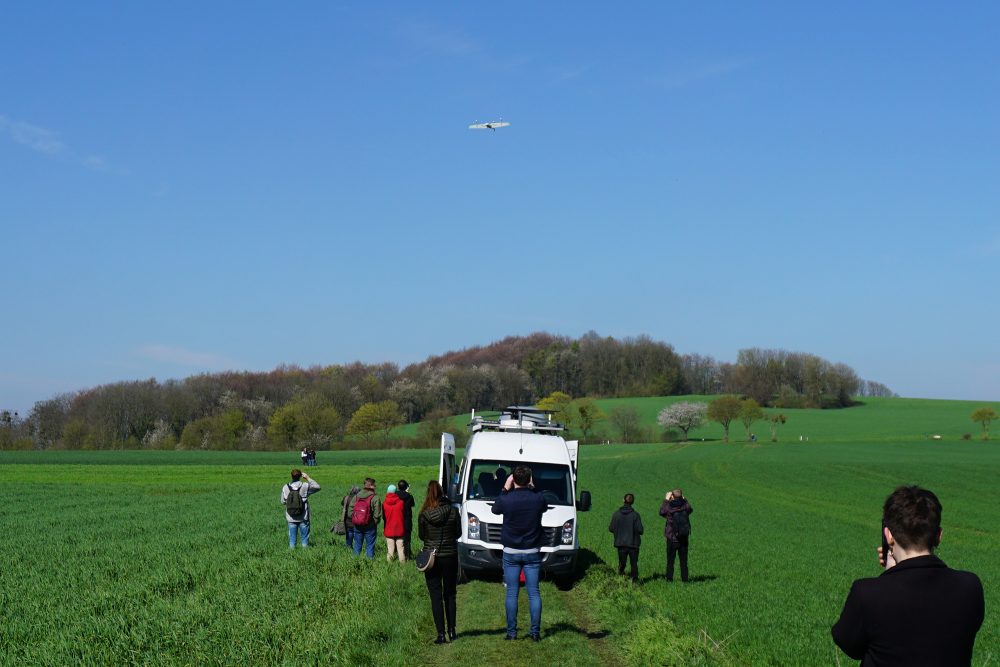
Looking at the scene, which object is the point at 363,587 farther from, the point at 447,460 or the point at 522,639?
the point at 447,460

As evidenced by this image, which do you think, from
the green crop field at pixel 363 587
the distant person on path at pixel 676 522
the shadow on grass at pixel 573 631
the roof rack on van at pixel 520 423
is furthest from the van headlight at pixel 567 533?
the shadow on grass at pixel 573 631

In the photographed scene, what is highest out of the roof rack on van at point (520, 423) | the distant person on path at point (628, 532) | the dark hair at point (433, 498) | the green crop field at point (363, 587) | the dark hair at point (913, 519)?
the roof rack on van at point (520, 423)

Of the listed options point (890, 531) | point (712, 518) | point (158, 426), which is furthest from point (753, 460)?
point (158, 426)

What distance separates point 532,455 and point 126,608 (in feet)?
26.6

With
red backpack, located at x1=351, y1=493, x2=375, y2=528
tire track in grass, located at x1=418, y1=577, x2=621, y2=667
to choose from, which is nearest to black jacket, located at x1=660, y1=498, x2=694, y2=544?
tire track in grass, located at x1=418, y1=577, x2=621, y2=667

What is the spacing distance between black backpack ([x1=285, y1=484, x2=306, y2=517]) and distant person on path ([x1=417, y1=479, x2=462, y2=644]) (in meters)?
9.14

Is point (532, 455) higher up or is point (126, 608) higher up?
point (532, 455)

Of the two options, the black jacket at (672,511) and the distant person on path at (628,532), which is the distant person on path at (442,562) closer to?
the distant person on path at (628,532)

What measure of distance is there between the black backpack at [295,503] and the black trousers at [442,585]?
9.46 meters

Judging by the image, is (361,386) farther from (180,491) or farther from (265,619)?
(265,619)

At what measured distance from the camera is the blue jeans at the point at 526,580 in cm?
1148

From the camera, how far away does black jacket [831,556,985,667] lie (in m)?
4.83

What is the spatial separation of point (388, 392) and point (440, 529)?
128m

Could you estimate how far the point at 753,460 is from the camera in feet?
248
